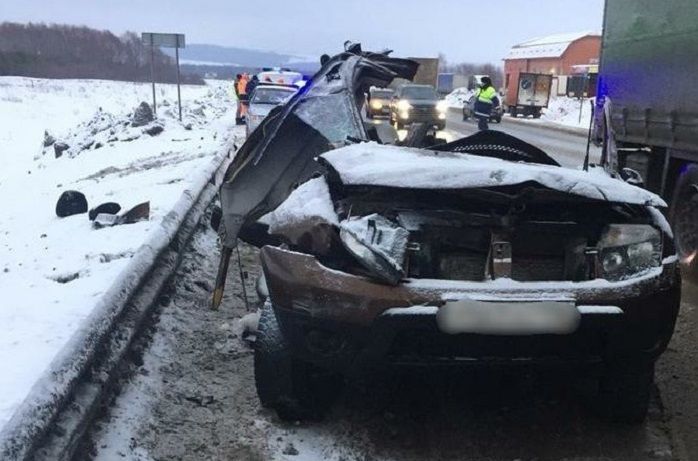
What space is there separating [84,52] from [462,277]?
106833 mm

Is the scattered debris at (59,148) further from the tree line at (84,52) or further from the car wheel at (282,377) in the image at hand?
the tree line at (84,52)

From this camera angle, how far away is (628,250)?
340 centimetres

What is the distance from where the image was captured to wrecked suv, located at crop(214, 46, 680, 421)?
10.3 ft

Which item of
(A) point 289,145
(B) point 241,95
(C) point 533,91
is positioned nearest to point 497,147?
(A) point 289,145

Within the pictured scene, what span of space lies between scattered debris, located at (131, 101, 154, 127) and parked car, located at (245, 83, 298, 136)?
3.94 m

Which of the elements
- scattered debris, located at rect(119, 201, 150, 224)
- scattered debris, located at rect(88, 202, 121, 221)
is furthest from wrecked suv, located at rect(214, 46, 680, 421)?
scattered debris, located at rect(88, 202, 121, 221)

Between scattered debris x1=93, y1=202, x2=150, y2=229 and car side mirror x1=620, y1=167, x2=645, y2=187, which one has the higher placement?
car side mirror x1=620, y1=167, x2=645, y2=187

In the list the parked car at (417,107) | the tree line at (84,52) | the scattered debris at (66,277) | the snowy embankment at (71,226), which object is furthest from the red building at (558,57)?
→ the scattered debris at (66,277)

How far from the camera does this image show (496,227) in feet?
11.1

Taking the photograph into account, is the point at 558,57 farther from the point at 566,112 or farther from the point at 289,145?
the point at 289,145

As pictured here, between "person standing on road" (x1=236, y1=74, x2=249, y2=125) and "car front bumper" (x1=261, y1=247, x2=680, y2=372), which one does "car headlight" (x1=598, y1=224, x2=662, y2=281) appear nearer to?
"car front bumper" (x1=261, y1=247, x2=680, y2=372)

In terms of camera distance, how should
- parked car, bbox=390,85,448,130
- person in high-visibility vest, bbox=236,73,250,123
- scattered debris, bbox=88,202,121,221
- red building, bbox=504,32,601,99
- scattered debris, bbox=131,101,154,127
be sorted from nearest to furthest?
scattered debris, bbox=88,202,121,221 < scattered debris, bbox=131,101,154,127 < person in high-visibility vest, bbox=236,73,250,123 < parked car, bbox=390,85,448,130 < red building, bbox=504,32,601,99

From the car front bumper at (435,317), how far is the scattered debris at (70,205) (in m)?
5.65

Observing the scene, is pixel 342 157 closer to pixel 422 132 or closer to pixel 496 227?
pixel 496 227
